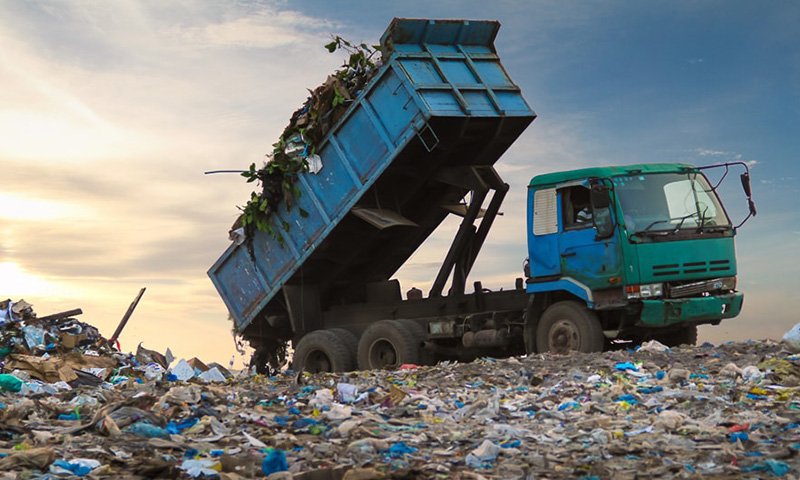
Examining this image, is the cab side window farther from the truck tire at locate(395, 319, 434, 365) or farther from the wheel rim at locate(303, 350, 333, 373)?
the wheel rim at locate(303, 350, 333, 373)

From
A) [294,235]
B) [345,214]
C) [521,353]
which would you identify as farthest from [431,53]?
[521,353]

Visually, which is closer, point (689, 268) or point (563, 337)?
point (689, 268)

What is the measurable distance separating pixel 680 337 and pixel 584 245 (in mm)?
1838

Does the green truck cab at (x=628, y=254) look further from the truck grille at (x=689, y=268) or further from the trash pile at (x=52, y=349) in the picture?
the trash pile at (x=52, y=349)

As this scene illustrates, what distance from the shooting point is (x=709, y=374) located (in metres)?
8.27

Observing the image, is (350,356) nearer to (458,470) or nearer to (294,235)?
(294,235)

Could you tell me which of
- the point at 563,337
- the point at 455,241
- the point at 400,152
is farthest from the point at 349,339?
the point at 563,337

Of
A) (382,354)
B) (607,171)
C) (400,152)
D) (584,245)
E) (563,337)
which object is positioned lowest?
(563,337)

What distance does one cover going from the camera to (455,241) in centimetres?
1145

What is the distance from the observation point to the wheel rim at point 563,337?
31.8 feet

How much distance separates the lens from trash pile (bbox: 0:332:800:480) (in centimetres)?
520

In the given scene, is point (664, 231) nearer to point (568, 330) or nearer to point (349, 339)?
point (568, 330)

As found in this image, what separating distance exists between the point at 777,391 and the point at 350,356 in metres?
6.03

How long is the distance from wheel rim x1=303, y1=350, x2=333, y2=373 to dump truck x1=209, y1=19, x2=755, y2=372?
A: 0.02 metres
